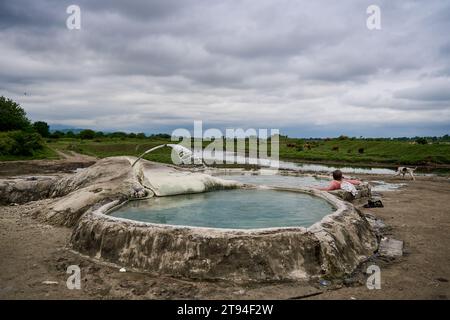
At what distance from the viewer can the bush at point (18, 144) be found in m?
34.9

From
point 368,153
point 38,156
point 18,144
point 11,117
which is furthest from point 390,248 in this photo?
point 11,117

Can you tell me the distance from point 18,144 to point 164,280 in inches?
1389

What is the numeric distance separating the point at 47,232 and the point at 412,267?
818 cm

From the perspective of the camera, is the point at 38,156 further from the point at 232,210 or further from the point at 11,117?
the point at 232,210

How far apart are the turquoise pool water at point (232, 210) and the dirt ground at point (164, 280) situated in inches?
62.4

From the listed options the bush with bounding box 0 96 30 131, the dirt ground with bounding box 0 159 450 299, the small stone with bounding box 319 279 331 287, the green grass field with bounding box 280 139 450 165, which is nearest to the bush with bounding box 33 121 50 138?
the bush with bounding box 0 96 30 131

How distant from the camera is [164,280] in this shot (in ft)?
19.6

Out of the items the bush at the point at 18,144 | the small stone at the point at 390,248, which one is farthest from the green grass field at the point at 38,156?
the small stone at the point at 390,248

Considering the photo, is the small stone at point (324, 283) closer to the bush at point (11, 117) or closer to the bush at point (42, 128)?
the bush at point (11, 117)

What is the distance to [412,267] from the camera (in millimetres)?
6988

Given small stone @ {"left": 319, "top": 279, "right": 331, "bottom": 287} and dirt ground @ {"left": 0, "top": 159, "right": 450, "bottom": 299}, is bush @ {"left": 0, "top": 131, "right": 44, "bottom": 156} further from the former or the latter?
small stone @ {"left": 319, "top": 279, "right": 331, "bottom": 287}

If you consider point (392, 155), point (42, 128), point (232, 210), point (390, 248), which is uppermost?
point (42, 128)
